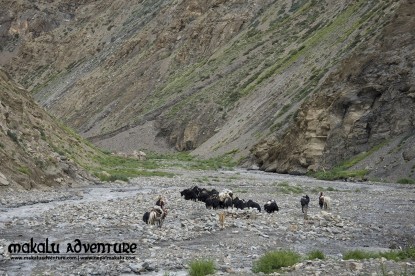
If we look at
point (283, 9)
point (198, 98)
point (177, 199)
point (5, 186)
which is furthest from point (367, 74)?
point (283, 9)

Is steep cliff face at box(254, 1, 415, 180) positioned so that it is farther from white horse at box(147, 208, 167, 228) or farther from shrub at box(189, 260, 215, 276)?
shrub at box(189, 260, 215, 276)

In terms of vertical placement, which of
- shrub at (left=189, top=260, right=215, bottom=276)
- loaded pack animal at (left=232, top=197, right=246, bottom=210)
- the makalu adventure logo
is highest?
loaded pack animal at (left=232, top=197, right=246, bottom=210)

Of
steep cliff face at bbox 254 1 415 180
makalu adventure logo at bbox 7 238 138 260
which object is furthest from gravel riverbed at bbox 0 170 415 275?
steep cliff face at bbox 254 1 415 180

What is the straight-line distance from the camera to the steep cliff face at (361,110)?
154 ft

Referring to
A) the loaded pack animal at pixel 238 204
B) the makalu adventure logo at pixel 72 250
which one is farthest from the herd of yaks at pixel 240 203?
the makalu adventure logo at pixel 72 250

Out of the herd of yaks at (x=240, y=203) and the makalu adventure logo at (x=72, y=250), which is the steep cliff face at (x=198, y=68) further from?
the makalu adventure logo at (x=72, y=250)

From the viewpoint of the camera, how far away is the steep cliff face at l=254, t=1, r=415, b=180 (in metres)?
46.8

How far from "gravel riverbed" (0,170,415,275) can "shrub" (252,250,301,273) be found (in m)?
0.29

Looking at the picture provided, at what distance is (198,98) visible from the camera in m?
91.1

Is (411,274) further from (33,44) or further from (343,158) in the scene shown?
(33,44)

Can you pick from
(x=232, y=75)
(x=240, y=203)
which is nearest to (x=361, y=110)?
(x=240, y=203)

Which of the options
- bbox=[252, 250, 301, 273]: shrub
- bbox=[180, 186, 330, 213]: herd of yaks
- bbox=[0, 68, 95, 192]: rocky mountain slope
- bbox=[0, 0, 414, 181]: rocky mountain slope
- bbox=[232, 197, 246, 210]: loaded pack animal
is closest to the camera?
bbox=[252, 250, 301, 273]: shrub

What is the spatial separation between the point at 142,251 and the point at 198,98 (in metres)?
77.9

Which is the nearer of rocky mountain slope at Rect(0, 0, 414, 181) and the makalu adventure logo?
the makalu adventure logo
